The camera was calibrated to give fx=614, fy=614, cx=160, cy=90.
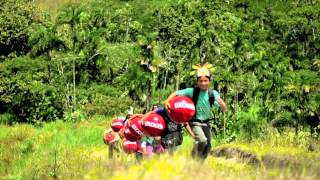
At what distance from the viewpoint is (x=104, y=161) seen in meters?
6.82


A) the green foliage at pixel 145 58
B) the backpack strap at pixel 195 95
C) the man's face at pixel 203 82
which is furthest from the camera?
the green foliage at pixel 145 58

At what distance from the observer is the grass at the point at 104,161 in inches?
223

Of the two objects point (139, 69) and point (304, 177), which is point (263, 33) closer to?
point (139, 69)

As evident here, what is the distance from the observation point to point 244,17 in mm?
64062

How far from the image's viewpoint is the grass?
5.65m

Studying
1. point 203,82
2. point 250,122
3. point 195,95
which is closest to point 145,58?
point 250,122

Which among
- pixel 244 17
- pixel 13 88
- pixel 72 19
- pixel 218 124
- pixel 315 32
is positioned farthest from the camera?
pixel 244 17

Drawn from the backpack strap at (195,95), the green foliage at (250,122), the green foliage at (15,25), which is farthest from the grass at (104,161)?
the green foliage at (15,25)

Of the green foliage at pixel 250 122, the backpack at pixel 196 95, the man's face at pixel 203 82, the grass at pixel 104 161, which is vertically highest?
the man's face at pixel 203 82

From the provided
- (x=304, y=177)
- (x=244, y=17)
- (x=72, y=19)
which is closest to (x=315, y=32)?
(x=244, y=17)

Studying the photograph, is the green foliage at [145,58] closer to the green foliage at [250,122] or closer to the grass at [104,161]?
A: the green foliage at [250,122]

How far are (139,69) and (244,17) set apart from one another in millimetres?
22329

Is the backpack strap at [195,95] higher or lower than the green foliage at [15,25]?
higher

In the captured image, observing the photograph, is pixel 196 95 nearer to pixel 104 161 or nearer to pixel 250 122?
pixel 104 161
